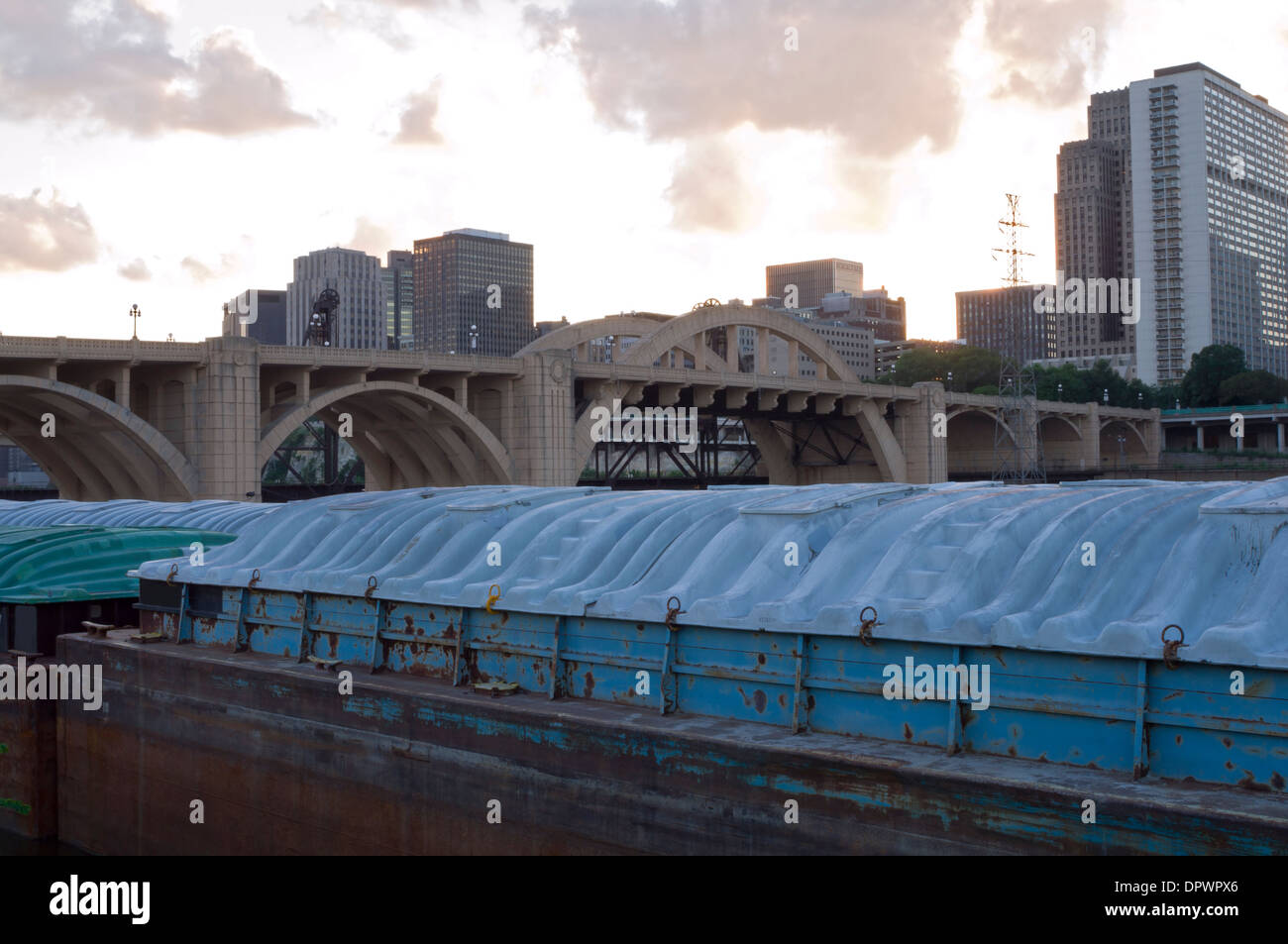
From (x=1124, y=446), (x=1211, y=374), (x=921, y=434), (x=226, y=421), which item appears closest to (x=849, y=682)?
(x=226, y=421)

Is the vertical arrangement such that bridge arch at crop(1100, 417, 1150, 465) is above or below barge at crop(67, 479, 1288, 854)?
above

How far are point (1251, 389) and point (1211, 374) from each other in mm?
9092

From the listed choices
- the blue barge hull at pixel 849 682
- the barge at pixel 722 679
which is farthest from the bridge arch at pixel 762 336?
the blue barge hull at pixel 849 682

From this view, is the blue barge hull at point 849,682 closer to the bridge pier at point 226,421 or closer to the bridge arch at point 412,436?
the bridge pier at point 226,421

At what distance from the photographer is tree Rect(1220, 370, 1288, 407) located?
5674 inches

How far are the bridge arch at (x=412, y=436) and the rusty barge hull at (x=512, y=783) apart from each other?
34031 millimetres

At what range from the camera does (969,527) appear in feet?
43.4

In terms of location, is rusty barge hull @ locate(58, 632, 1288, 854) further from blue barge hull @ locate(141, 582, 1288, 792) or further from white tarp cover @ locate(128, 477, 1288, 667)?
white tarp cover @ locate(128, 477, 1288, 667)

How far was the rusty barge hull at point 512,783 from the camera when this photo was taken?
10.3 metres

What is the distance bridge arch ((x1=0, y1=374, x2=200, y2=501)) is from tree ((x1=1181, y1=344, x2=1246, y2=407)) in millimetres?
133565

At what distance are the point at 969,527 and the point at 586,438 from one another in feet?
169

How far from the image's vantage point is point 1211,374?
152375 millimetres

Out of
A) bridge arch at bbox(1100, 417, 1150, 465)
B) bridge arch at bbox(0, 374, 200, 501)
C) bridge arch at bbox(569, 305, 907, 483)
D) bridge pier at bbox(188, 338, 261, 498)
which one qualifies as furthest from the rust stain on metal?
bridge arch at bbox(1100, 417, 1150, 465)

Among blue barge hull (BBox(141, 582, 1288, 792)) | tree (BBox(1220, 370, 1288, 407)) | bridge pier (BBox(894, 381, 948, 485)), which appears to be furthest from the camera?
tree (BBox(1220, 370, 1288, 407))
